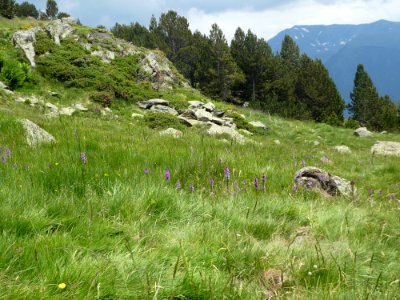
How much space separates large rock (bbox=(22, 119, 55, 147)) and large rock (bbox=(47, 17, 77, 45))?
25.0 m

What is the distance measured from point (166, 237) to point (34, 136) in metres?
4.20

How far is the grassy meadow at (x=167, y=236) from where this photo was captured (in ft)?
6.70

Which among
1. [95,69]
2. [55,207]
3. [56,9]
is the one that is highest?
[56,9]

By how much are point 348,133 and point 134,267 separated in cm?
3141

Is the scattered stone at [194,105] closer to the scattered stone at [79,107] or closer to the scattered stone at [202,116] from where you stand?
the scattered stone at [202,116]

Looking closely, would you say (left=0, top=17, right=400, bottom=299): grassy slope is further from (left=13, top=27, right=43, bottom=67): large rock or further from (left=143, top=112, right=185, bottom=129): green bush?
(left=13, top=27, right=43, bottom=67): large rock

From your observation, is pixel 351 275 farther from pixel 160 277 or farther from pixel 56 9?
pixel 56 9

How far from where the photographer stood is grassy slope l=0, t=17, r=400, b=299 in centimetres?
204

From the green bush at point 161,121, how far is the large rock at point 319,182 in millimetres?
14466

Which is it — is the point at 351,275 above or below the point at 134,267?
below

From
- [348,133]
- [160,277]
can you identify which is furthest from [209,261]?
[348,133]

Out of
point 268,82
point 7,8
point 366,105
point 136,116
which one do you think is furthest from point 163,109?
point 7,8

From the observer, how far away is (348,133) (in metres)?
30.7

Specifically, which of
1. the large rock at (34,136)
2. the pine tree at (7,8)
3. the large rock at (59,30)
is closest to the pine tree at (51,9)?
the pine tree at (7,8)
